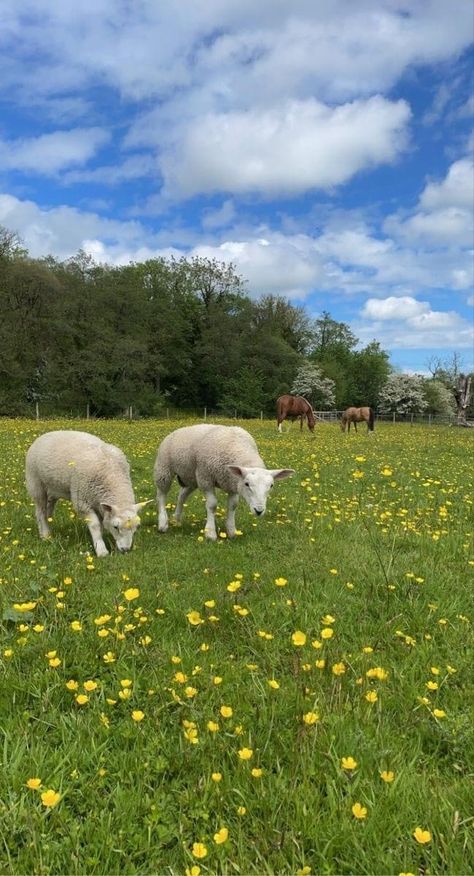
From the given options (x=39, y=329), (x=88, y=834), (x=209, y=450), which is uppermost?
(x=39, y=329)

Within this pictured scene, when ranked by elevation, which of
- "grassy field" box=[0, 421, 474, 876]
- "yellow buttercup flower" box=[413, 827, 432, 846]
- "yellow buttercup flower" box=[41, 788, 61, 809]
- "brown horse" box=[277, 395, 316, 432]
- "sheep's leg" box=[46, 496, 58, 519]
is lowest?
"grassy field" box=[0, 421, 474, 876]

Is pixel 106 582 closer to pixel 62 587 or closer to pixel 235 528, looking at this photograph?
pixel 62 587

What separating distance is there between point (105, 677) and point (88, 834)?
4.15 feet

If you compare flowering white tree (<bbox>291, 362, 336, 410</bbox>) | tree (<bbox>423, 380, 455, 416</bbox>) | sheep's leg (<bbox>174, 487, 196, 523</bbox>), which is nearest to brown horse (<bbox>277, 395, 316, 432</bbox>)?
sheep's leg (<bbox>174, 487, 196, 523</bbox>)

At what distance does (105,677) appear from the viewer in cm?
372

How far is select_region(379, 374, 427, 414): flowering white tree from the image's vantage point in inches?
3428

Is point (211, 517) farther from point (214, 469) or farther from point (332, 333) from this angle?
point (332, 333)

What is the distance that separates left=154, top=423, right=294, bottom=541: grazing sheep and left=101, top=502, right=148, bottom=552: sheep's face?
119 cm

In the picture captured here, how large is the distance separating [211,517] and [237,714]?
4.39 m

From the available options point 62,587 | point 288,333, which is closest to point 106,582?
point 62,587

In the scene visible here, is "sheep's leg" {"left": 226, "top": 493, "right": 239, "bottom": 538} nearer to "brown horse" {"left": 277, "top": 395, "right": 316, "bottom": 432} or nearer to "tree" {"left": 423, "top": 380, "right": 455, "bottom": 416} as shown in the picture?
"brown horse" {"left": 277, "top": 395, "right": 316, "bottom": 432}

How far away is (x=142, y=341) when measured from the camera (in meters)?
54.5

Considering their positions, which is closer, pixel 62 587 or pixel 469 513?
pixel 62 587

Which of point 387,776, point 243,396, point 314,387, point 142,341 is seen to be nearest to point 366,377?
point 314,387
